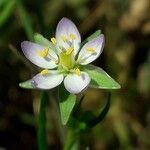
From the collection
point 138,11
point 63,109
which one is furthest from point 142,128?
point 63,109

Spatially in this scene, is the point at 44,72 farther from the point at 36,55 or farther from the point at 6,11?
the point at 6,11

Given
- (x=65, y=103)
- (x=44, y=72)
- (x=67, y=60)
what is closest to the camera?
(x=65, y=103)

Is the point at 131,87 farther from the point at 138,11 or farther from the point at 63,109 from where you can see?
the point at 63,109

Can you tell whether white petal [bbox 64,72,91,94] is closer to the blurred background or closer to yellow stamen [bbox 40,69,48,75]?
yellow stamen [bbox 40,69,48,75]

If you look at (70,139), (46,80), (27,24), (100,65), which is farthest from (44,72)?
(100,65)

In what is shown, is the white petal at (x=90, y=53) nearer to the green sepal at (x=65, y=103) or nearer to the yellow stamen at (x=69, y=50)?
the yellow stamen at (x=69, y=50)

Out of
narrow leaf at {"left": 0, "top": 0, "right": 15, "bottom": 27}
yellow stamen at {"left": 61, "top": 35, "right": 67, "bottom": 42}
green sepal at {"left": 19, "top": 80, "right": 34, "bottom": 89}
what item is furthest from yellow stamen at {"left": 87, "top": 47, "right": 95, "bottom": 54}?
narrow leaf at {"left": 0, "top": 0, "right": 15, "bottom": 27}
